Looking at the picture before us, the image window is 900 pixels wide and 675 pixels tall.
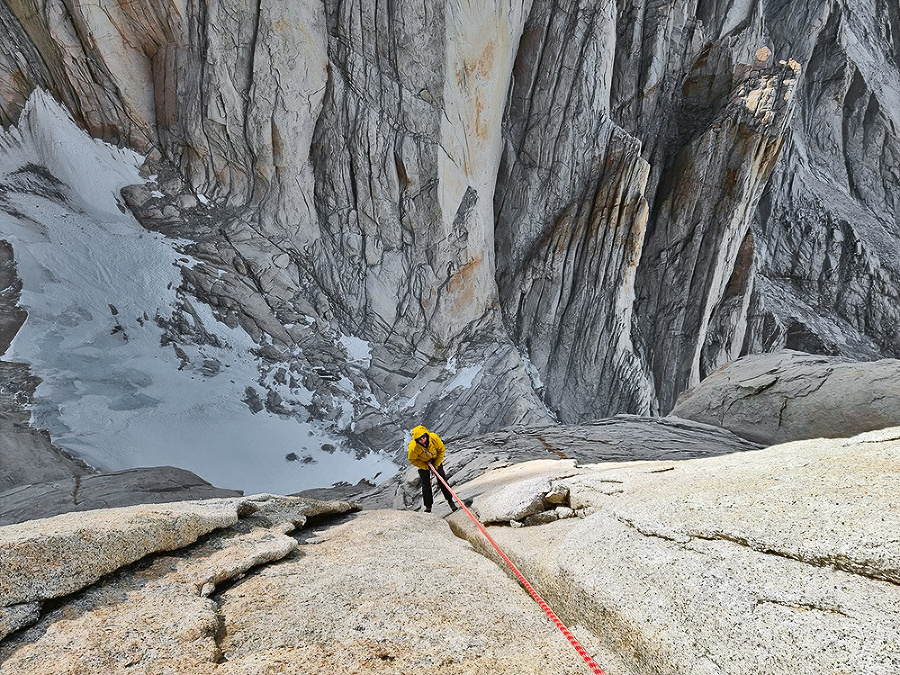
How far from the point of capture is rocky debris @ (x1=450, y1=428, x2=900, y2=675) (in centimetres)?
217

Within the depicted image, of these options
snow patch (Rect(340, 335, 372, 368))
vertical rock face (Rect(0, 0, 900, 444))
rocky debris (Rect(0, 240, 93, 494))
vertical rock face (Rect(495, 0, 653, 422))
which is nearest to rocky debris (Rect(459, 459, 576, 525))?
vertical rock face (Rect(0, 0, 900, 444))

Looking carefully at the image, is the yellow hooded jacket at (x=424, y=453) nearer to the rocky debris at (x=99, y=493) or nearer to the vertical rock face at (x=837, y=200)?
the rocky debris at (x=99, y=493)

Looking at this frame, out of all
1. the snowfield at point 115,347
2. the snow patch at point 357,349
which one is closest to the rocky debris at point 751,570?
the snowfield at point 115,347

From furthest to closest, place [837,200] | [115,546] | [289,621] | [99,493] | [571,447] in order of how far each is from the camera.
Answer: [837,200] → [571,447] → [99,493] → [115,546] → [289,621]

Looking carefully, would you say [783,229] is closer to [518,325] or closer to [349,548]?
[518,325]

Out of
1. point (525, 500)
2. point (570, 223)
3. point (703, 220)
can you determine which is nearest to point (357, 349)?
point (570, 223)

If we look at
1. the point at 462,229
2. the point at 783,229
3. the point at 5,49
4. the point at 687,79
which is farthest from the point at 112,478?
the point at 783,229

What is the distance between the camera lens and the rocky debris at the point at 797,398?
9.31 m

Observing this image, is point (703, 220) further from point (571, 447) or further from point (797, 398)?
point (571, 447)

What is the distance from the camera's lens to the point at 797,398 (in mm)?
10836

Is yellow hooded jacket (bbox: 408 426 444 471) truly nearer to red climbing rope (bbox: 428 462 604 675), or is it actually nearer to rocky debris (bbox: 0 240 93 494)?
red climbing rope (bbox: 428 462 604 675)

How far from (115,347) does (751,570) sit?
17.5 m

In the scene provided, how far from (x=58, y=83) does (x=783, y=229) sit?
40763mm

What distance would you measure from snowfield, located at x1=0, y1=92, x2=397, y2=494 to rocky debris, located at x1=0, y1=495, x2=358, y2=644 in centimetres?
933
